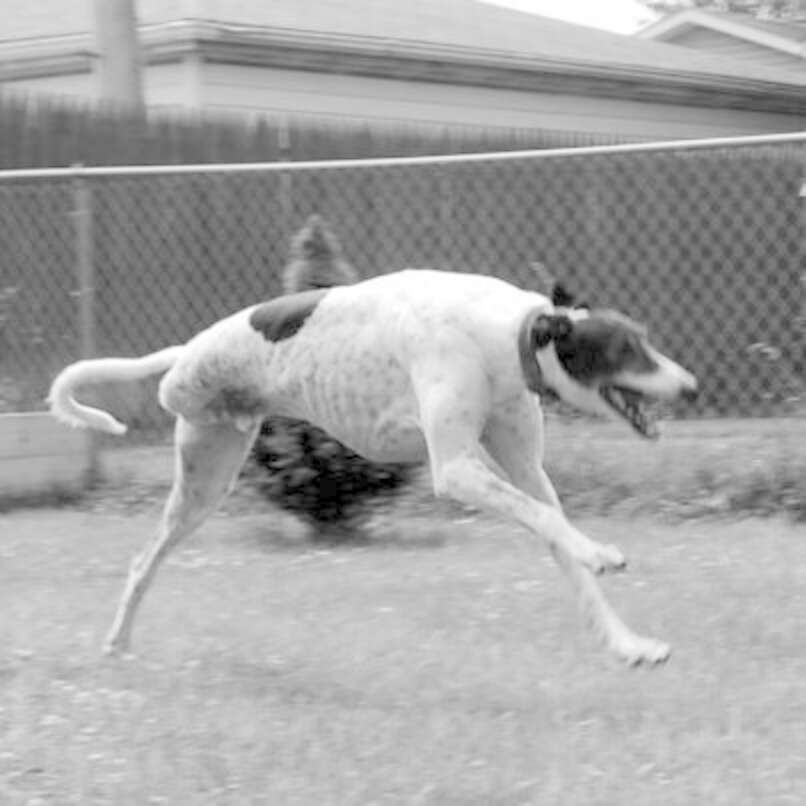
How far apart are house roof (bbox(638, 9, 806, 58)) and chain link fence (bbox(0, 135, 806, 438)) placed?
55.9 feet

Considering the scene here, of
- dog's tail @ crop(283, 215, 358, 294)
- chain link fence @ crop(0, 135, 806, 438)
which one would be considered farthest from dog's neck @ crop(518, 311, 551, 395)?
chain link fence @ crop(0, 135, 806, 438)

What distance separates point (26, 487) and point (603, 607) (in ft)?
17.0

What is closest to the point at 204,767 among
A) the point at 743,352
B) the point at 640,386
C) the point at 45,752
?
the point at 45,752

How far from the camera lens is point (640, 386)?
5633mm

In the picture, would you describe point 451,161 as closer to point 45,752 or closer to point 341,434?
point 341,434

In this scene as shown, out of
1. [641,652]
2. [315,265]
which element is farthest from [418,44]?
[641,652]

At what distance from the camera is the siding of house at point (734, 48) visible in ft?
92.8

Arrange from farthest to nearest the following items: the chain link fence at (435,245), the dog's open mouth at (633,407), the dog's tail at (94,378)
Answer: the chain link fence at (435,245) < the dog's tail at (94,378) < the dog's open mouth at (633,407)

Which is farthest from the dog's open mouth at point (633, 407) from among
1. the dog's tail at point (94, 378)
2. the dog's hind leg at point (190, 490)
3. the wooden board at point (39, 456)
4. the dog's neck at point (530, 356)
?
the wooden board at point (39, 456)

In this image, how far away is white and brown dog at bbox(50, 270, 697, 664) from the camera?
221 inches

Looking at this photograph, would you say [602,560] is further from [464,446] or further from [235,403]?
[235,403]

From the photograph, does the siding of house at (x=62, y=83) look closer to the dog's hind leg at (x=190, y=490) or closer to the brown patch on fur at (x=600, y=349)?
the dog's hind leg at (x=190, y=490)

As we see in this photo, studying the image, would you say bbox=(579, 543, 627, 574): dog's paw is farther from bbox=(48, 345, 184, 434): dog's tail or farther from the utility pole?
the utility pole

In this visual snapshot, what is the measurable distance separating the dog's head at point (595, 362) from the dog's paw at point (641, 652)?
0.63 metres
